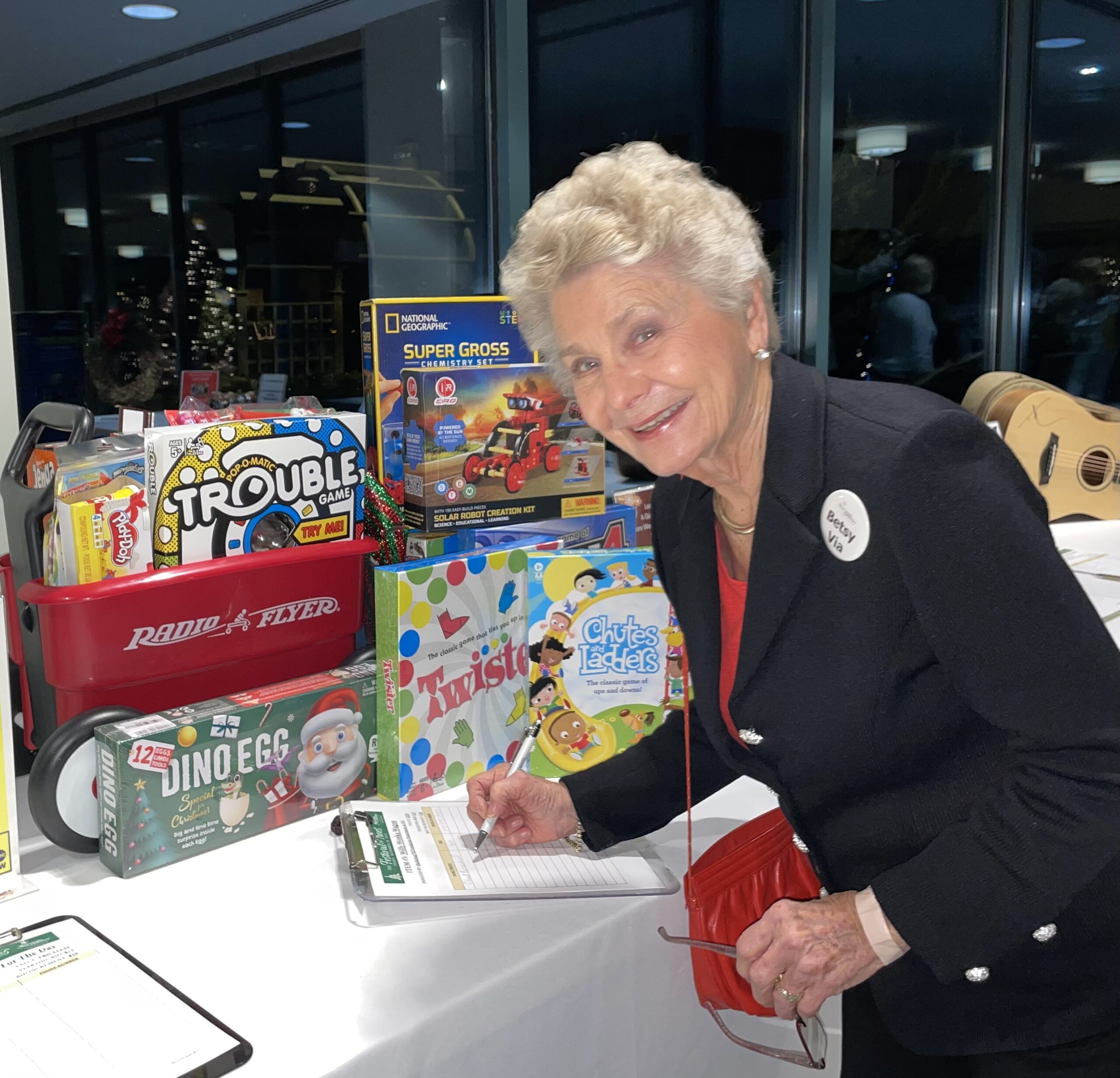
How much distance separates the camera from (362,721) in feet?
4.75

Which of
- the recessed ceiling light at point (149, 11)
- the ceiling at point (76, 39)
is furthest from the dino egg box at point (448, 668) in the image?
the recessed ceiling light at point (149, 11)

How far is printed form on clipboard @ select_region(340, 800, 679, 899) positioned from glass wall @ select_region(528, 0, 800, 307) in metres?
1.61

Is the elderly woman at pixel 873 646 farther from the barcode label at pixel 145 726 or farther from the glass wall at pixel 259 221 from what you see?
the glass wall at pixel 259 221

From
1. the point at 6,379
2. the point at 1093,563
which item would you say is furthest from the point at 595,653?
the point at 1093,563

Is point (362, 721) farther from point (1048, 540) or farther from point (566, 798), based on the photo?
point (1048, 540)

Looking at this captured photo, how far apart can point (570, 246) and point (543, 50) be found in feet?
5.69

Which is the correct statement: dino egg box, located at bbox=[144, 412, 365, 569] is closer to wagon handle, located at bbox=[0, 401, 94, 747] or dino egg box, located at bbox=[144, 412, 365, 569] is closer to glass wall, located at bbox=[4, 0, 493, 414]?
wagon handle, located at bbox=[0, 401, 94, 747]

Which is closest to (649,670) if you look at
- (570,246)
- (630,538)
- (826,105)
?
(630,538)

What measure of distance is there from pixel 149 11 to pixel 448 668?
131 cm

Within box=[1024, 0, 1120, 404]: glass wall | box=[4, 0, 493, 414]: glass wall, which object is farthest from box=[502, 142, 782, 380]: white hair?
box=[1024, 0, 1120, 404]: glass wall

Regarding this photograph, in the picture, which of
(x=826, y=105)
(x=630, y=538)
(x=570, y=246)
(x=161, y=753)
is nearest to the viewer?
(x=570, y=246)

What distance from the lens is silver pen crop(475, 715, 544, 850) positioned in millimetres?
1307

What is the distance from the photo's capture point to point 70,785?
127 centimetres

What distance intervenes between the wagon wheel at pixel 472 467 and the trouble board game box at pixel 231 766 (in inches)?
13.5
